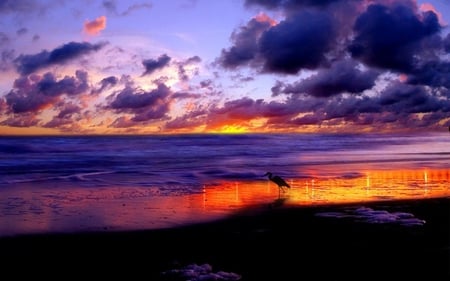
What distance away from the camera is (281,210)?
526 inches

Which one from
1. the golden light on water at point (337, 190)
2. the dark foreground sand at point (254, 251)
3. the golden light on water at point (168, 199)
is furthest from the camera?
the golden light on water at point (337, 190)

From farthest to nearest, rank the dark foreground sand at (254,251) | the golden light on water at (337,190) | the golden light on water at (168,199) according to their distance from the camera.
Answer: the golden light on water at (337,190), the golden light on water at (168,199), the dark foreground sand at (254,251)

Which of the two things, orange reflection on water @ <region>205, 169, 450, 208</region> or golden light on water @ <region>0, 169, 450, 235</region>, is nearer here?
golden light on water @ <region>0, 169, 450, 235</region>

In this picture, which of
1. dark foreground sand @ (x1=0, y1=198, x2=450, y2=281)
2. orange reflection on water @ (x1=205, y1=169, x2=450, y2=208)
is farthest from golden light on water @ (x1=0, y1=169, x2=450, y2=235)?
dark foreground sand @ (x1=0, y1=198, x2=450, y2=281)

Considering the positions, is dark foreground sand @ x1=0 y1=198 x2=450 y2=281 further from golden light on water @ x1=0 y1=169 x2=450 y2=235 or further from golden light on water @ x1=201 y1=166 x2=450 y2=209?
golden light on water @ x1=201 y1=166 x2=450 y2=209

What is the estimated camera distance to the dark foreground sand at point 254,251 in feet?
25.7

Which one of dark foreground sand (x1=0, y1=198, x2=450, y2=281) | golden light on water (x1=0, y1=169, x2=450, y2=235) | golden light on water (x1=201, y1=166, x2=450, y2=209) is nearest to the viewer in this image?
dark foreground sand (x1=0, y1=198, x2=450, y2=281)

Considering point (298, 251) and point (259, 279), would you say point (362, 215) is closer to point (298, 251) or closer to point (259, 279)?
point (298, 251)

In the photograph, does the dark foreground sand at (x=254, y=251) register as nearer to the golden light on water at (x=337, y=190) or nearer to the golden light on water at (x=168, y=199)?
the golden light on water at (x=168, y=199)

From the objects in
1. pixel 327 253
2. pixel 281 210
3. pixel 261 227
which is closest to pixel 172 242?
pixel 261 227

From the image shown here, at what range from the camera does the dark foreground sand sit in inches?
309

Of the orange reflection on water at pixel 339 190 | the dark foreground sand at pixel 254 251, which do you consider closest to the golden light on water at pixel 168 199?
the orange reflection on water at pixel 339 190

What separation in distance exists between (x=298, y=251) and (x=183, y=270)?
Answer: 7.55 ft

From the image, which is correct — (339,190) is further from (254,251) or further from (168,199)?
(254,251)
